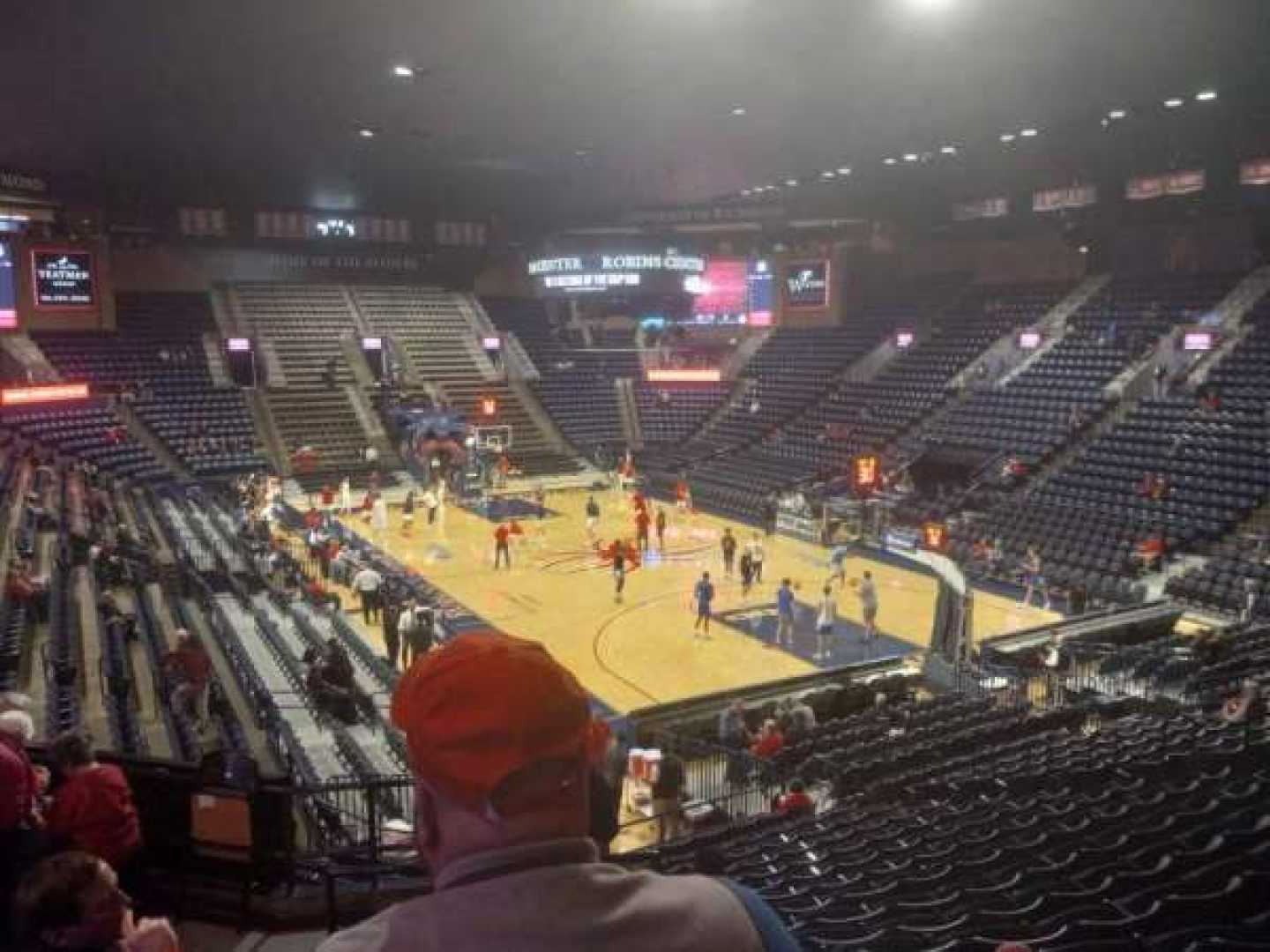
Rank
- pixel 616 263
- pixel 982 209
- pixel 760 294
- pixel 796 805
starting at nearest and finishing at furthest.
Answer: pixel 796 805 < pixel 982 209 < pixel 616 263 < pixel 760 294

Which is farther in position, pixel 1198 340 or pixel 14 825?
pixel 1198 340

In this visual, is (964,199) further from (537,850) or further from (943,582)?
(537,850)

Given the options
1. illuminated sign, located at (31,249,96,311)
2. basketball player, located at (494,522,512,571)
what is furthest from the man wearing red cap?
illuminated sign, located at (31,249,96,311)

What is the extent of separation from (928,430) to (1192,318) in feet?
28.7

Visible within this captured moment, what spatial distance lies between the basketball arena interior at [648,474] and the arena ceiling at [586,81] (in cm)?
17

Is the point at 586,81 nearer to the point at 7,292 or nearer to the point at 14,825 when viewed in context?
the point at 14,825

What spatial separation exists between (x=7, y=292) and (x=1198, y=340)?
127 feet

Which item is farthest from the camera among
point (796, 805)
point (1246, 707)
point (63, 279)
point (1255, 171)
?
point (63, 279)

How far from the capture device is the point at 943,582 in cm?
1645

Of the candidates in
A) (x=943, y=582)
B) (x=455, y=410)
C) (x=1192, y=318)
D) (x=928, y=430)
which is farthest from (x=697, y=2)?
(x=455, y=410)

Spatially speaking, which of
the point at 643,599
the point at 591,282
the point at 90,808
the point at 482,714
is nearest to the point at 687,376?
the point at 591,282

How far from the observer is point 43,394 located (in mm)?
29000

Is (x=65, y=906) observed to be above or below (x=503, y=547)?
above

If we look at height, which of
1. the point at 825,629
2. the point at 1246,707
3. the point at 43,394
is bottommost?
the point at 825,629
